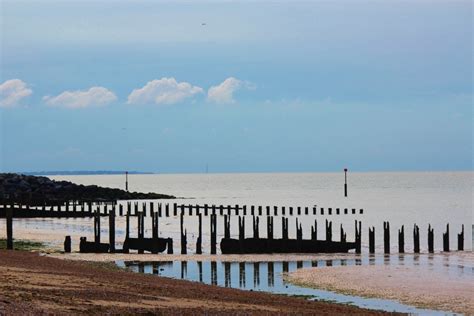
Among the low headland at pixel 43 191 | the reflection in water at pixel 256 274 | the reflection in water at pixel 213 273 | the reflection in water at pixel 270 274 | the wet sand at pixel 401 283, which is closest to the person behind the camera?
the wet sand at pixel 401 283

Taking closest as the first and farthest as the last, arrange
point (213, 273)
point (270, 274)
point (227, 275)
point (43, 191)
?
1. point (227, 275)
2. point (270, 274)
3. point (213, 273)
4. point (43, 191)

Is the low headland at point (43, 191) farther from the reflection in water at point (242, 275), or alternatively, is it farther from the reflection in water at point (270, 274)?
the reflection in water at point (270, 274)

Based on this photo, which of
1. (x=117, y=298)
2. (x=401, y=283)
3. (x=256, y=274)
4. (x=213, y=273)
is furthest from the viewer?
(x=213, y=273)

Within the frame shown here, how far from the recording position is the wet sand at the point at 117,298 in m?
17.9

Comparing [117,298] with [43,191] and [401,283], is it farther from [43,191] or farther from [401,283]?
[43,191]

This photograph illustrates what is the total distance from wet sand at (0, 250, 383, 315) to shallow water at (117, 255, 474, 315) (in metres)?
3.06

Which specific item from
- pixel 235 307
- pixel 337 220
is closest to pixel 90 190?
pixel 337 220

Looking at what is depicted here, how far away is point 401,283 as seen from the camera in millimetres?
33344

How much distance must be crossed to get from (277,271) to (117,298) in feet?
58.6

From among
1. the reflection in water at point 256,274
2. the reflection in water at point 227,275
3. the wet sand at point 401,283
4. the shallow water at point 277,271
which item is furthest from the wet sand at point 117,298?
the reflection in water at point 256,274

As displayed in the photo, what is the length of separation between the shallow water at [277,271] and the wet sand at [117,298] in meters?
3.06

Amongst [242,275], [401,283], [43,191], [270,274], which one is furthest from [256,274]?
[43,191]

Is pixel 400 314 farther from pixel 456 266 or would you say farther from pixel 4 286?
pixel 456 266

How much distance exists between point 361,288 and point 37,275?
491 inches
